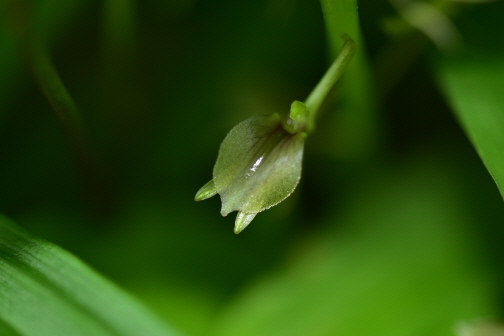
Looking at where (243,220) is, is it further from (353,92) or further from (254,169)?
(353,92)

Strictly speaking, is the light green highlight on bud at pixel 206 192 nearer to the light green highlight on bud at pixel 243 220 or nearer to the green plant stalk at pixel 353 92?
the light green highlight on bud at pixel 243 220

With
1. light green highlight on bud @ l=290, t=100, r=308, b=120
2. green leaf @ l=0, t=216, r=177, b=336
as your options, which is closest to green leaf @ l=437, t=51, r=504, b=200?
light green highlight on bud @ l=290, t=100, r=308, b=120

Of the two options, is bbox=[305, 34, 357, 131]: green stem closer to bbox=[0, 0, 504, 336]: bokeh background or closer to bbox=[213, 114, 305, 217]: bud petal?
bbox=[213, 114, 305, 217]: bud petal

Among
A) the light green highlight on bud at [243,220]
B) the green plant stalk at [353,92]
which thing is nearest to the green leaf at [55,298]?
the light green highlight on bud at [243,220]

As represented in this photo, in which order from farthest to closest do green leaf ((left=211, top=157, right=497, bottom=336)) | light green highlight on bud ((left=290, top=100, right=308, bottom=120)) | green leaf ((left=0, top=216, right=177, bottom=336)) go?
green leaf ((left=211, top=157, right=497, bottom=336)) → light green highlight on bud ((left=290, top=100, right=308, bottom=120)) → green leaf ((left=0, top=216, right=177, bottom=336))

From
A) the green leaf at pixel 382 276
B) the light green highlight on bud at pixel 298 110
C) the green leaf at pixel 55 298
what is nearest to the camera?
the green leaf at pixel 55 298
